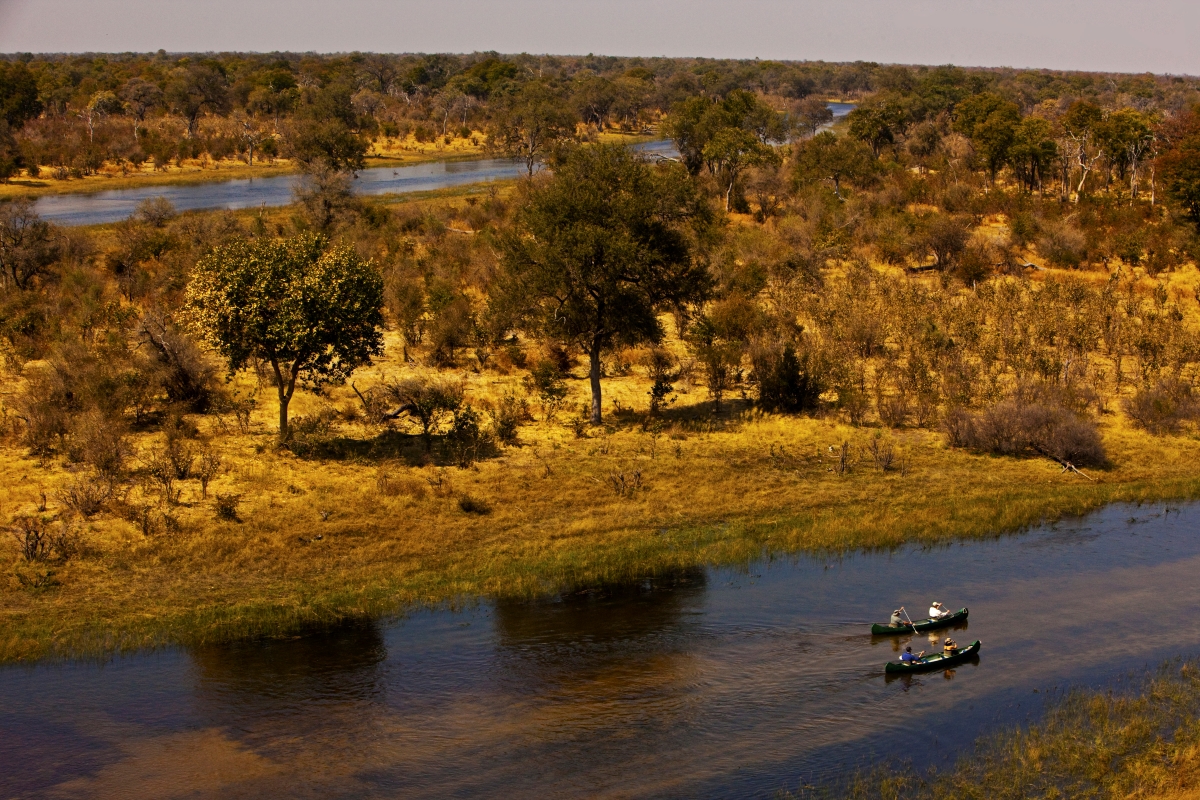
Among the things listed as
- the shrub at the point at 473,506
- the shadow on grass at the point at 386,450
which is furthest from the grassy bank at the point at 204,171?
the shrub at the point at 473,506

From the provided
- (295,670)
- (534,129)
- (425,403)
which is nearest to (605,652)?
(295,670)

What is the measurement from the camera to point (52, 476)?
76.3ft

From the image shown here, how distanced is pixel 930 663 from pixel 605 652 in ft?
17.3

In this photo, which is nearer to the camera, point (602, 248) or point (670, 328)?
point (602, 248)

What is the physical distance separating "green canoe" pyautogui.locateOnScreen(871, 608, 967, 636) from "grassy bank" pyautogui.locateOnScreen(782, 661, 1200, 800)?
8.38 ft

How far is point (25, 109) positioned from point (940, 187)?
2717 inches

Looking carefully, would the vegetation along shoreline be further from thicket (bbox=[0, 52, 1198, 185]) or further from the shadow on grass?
thicket (bbox=[0, 52, 1198, 185])

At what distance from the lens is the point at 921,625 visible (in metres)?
18.7

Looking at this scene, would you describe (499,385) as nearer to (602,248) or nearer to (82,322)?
(602,248)

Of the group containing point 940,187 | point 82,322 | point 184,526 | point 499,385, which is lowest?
point 184,526

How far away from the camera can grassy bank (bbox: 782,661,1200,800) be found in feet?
47.8

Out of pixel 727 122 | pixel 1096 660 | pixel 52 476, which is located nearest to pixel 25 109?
pixel 727 122

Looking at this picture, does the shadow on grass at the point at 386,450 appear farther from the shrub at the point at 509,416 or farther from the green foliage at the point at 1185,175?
the green foliage at the point at 1185,175

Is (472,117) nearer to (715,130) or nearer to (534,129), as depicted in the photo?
(534,129)
